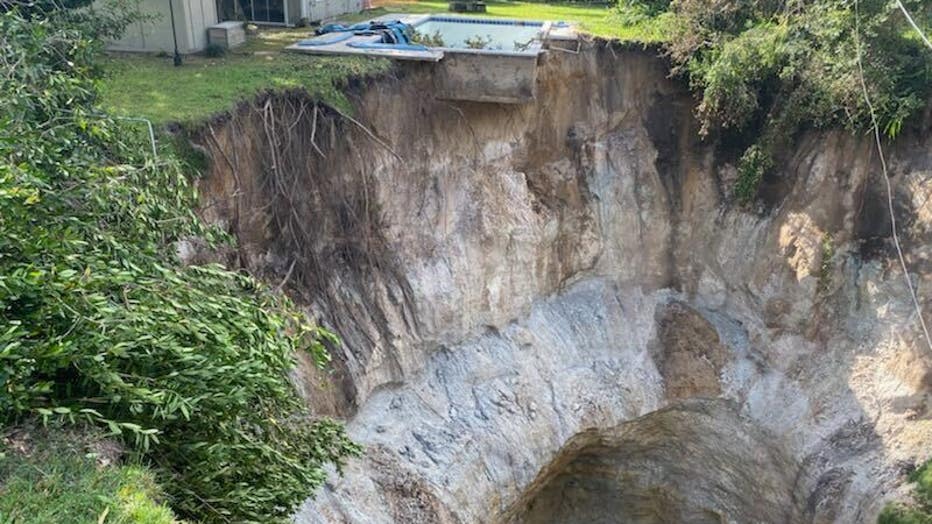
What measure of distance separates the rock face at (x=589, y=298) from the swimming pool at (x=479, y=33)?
3.95 ft

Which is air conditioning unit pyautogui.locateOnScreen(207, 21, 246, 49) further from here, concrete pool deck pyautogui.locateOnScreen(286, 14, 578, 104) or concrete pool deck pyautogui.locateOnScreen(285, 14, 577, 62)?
concrete pool deck pyautogui.locateOnScreen(286, 14, 578, 104)

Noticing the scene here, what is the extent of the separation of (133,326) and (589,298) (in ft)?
36.4

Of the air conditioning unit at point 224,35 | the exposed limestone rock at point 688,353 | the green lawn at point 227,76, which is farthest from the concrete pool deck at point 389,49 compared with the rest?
the exposed limestone rock at point 688,353

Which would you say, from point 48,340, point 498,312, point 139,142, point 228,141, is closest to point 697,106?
point 498,312

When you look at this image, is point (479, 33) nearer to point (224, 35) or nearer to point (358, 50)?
point (358, 50)

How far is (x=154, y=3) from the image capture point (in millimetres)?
13641

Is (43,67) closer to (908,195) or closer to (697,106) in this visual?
(697,106)

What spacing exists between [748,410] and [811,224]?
3.85 m

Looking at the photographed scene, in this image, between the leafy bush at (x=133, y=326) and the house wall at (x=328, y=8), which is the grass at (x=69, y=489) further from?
the house wall at (x=328, y=8)

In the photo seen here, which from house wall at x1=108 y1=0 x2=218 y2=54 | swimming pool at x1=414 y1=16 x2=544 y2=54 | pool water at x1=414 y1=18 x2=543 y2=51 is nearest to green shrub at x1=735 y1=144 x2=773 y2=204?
swimming pool at x1=414 y1=16 x2=544 y2=54

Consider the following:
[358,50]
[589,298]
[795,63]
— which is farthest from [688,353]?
[358,50]

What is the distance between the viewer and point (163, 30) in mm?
13594

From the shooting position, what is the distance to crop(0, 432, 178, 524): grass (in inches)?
164

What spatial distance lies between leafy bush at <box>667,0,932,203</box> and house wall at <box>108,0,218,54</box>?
952 centimetres
